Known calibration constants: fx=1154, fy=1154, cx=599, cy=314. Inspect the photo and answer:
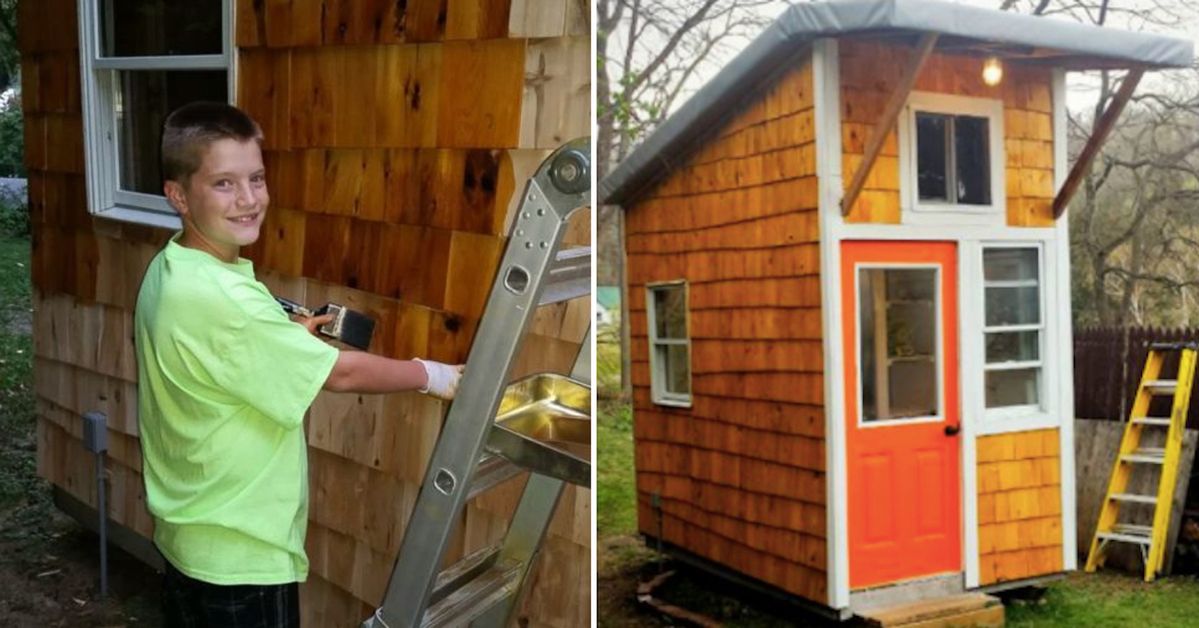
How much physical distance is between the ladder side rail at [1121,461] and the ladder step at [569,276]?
0.73 m

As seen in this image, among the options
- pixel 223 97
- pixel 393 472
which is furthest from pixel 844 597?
pixel 223 97

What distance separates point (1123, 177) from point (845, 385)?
0.42 m

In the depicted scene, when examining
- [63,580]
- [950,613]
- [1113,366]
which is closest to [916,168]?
[1113,366]

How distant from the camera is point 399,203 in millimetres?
1859

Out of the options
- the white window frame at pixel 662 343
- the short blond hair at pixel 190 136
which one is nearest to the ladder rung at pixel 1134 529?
the white window frame at pixel 662 343

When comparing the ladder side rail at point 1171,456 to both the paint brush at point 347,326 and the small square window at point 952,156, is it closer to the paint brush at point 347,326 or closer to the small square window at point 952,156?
the small square window at point 952,156

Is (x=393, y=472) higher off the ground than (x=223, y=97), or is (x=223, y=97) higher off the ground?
(x=223, y=97)

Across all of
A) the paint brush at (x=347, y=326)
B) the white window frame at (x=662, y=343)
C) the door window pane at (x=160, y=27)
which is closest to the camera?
the white window frame at (x=662, y=343)

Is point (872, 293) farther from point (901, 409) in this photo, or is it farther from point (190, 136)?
point (190, 136)

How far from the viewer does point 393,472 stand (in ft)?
6.56

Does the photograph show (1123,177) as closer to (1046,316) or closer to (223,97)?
(1046,316)

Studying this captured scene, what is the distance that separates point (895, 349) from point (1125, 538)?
0.37 meters

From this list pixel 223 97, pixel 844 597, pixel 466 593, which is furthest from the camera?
pixel 223 97

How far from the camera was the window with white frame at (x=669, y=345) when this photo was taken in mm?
1577
